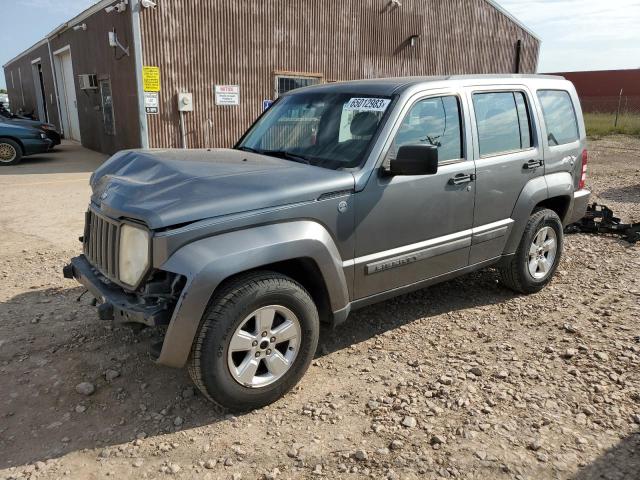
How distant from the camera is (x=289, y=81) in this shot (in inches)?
558

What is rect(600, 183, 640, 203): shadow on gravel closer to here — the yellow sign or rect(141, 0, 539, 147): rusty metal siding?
rect(141, 0, 539, 147): rusty metal siding

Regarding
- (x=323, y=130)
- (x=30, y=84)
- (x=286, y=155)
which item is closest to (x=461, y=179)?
(x=323, y=130)

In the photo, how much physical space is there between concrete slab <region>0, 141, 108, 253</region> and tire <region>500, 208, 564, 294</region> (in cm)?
480

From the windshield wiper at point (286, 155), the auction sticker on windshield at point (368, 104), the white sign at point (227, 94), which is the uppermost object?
the white sign at point (227, 94)

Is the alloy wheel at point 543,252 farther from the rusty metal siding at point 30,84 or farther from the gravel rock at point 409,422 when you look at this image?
the rusty metal siding at point 30,84

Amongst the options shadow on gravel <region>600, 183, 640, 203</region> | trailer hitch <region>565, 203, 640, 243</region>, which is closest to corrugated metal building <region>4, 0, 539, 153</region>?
shadow on gravel <region>600, 183, 640, 203</region>

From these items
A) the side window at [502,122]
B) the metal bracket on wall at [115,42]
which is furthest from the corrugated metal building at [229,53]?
the side window at [502,122]

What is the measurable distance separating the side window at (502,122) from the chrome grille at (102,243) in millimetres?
2760

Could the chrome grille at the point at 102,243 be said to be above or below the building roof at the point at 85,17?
below

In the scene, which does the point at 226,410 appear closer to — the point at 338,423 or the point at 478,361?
the point at 338,423

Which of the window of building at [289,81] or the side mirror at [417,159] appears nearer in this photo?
the side mirror at [417,159]

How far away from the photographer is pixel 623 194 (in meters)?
9.45

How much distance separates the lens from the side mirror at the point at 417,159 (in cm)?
316

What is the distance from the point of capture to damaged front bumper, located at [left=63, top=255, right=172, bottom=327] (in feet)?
8.97
